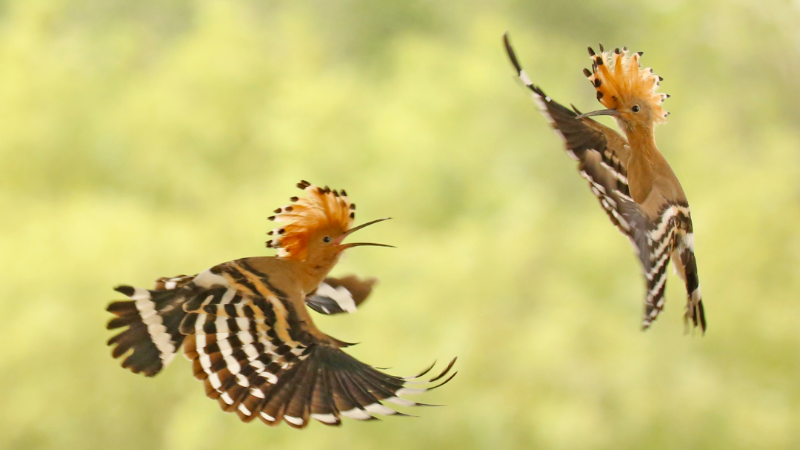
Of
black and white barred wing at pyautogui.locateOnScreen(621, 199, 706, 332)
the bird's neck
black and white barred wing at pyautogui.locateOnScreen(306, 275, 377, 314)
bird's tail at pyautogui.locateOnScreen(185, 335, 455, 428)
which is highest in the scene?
the bird's neck

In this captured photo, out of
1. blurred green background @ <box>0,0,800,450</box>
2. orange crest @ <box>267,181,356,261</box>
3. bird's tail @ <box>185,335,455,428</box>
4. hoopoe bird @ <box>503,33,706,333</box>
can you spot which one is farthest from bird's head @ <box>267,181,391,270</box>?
blurred green background @ <box>0,0,800,450</box>

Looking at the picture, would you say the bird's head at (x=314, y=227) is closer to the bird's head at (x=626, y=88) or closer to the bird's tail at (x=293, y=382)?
the bird's tail at (x=293, y=382)

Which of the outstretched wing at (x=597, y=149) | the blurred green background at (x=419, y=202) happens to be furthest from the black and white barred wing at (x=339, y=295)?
the blurred green background at (x=419, y=202)

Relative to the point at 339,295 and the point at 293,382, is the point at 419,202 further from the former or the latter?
the point at 293,382

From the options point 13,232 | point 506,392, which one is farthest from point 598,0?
point 13,232

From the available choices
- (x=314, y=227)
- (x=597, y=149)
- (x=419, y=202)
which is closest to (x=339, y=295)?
(x=314, y=227)

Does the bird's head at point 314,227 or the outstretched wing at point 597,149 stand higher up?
the outstretched wing at point 597,149

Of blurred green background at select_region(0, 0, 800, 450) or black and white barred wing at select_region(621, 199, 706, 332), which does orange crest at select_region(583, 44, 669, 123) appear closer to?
black and white barred wing at select_region(621, 199, 706, 332)
